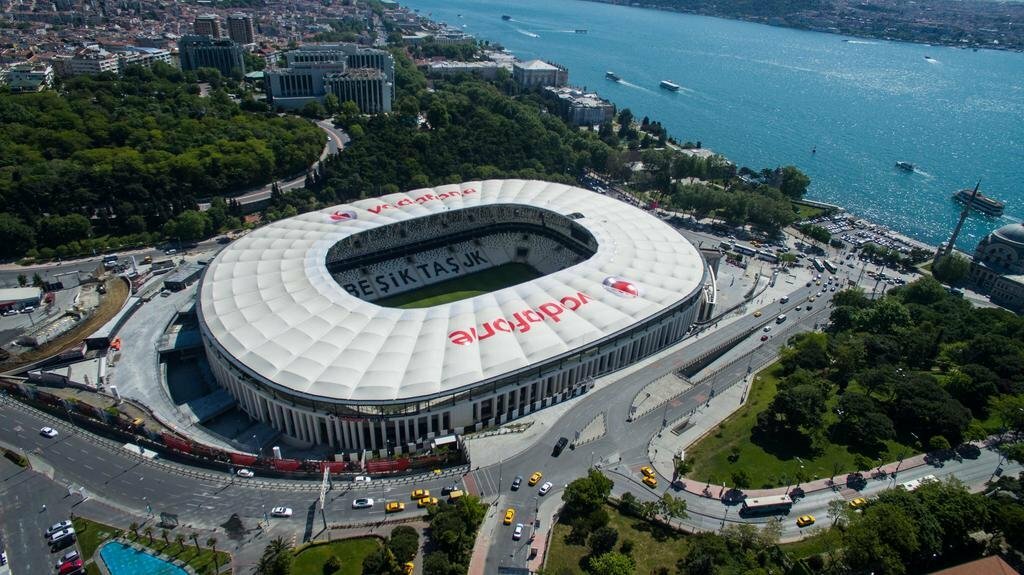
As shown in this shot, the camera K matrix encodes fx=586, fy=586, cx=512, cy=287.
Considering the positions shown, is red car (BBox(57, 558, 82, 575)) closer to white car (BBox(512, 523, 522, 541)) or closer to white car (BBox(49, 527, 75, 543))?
white car (BBox(49, 527, 75, 543))

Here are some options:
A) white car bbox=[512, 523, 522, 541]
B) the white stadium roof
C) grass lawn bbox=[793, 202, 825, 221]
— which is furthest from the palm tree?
grass lawn bbox=[793, 202, 825, 221]

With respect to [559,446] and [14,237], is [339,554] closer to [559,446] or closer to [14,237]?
[559,446]

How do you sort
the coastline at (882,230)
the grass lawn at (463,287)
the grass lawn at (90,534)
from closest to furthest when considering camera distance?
the grass lawn at (90,534), the grass lawn at (463,287), the coastline at (882,230)

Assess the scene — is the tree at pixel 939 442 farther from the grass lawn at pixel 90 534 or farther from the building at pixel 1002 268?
the grass lawn at pixel 90 534

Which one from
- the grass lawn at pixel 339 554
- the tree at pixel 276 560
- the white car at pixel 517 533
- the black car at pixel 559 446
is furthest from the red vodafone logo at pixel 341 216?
the white car at pixel 517 533

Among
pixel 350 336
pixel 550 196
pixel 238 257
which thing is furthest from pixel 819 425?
pixel 238 257

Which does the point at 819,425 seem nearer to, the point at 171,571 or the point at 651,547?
the point at 651,547
